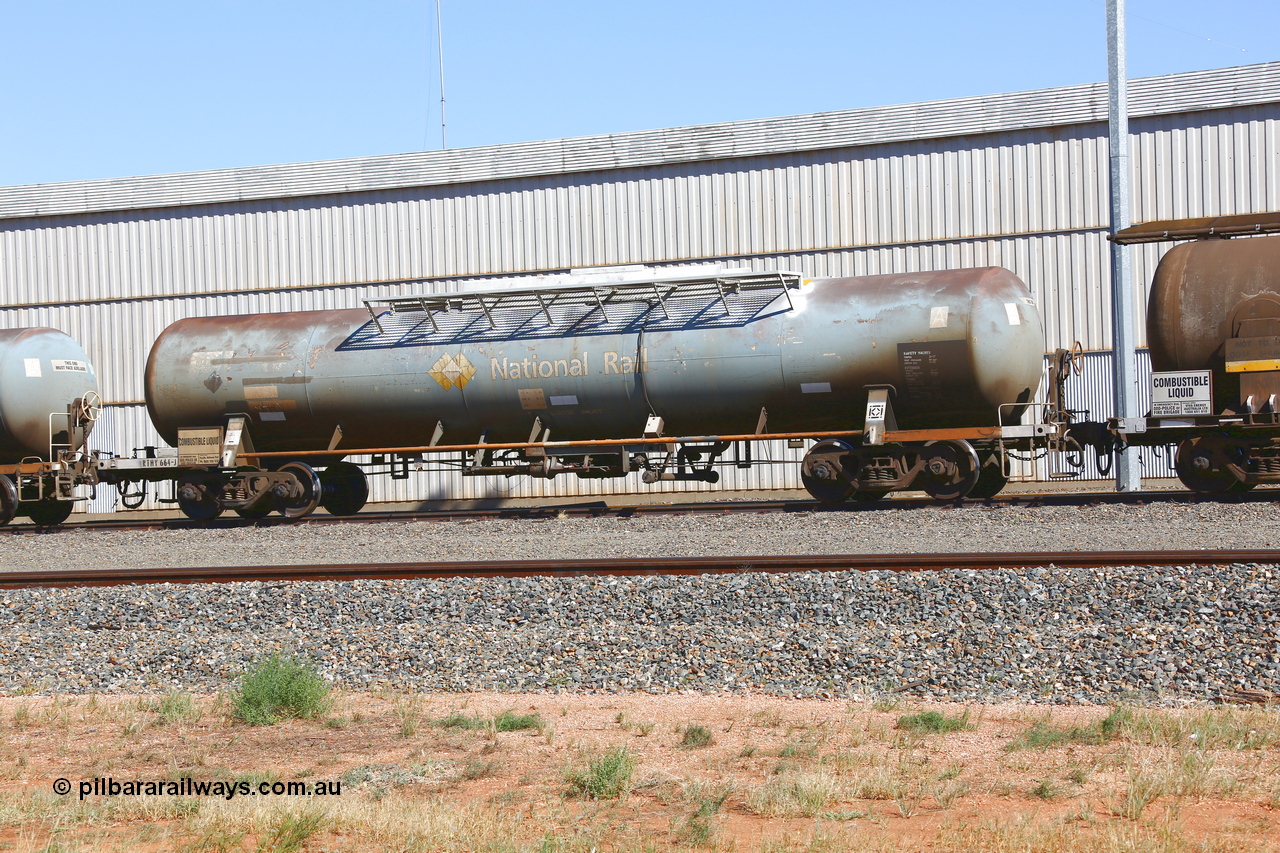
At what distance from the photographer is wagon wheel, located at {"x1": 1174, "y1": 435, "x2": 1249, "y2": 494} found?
15539mm

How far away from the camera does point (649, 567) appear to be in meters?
10.5

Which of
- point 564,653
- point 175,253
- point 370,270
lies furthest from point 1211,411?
point 175,253

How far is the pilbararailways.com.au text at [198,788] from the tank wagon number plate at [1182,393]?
519 inches

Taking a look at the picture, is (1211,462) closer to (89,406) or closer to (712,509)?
(712,509)

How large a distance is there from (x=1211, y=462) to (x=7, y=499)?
19202 mm

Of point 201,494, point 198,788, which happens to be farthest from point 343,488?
point 198,788

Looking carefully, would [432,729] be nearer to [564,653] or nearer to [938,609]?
[564,653]

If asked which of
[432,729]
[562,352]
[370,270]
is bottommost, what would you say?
[432,729]

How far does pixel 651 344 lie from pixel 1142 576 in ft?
31.5

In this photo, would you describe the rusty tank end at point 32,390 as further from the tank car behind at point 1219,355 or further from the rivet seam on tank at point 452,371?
the tank car behind at point 1219,355

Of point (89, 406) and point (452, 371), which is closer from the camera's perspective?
point (452, 371)

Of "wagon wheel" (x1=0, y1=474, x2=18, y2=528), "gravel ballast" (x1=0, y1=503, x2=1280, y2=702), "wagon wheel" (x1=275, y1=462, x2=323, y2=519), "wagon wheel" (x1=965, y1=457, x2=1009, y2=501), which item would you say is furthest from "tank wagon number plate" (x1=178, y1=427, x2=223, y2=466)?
"wagon wheel" (x1=965, y1=457, x2=1009, y2=501)

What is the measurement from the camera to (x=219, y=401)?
63.2ft

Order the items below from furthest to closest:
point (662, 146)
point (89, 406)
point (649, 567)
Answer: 1. point (662, 146)
2. point (89, 406)
3. point (649, 567)
